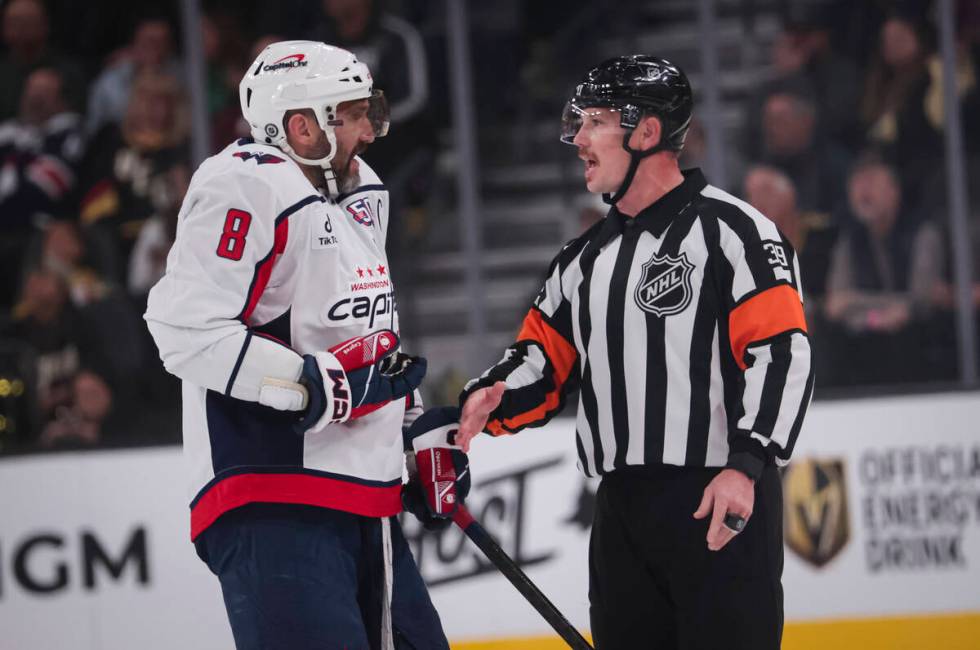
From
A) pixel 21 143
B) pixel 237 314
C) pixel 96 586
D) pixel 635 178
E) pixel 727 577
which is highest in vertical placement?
pixel 21 143

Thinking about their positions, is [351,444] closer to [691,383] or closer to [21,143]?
[691,383]

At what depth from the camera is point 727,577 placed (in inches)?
87.7

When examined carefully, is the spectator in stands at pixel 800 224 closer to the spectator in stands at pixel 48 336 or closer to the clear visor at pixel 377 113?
the spectator in stands at pixel 48 336

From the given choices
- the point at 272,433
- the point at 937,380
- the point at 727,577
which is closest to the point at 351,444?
the point at 272,433

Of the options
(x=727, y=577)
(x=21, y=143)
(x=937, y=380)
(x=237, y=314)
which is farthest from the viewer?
(x=21, y=143)

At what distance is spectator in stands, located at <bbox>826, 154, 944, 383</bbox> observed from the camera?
4.93 meters

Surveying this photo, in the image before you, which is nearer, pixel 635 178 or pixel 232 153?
pixel 232 153

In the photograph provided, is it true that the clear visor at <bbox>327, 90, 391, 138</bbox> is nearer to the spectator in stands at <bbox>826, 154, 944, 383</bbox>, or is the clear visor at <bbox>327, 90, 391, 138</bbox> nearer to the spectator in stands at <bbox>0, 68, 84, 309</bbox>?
the spectator in stands at <bbox>826, 154, 944, 383</bbox>

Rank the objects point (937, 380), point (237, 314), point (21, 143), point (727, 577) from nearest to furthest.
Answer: point (237, 314)
point (727, 577)
point (937, 380)
point (21, 143)

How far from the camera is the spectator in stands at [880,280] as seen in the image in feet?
16.2

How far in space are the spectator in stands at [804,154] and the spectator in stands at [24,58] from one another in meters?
2.93

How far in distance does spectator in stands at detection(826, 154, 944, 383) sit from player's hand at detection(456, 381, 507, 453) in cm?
281

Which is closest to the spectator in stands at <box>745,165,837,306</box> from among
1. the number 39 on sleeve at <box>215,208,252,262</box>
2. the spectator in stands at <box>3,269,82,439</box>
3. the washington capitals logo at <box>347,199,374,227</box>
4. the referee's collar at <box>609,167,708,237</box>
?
the spectator in stands at <box>3,269,82,439</box>

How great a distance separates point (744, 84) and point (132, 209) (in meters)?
2.58
